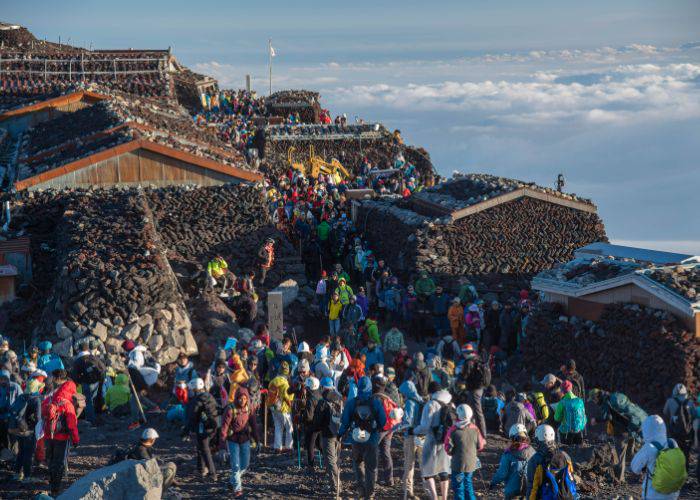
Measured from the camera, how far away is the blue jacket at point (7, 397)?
1561 centimetres

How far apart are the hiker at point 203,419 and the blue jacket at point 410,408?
2581 mm

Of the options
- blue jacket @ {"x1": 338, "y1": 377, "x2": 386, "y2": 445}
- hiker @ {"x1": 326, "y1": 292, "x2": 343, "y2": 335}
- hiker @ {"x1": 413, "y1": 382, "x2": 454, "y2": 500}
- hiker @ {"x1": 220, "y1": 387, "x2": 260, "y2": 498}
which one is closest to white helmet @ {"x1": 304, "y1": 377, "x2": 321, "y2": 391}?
hiker @ {"x1": 220, "y1": 387, "x2": 260, "y2": 498}

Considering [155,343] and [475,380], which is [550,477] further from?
[155,343]

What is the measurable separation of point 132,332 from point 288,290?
7.47 m

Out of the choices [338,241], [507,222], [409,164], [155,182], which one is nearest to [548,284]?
[507,222]

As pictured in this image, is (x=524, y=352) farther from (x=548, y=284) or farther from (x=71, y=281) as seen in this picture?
(x=71, y=281)

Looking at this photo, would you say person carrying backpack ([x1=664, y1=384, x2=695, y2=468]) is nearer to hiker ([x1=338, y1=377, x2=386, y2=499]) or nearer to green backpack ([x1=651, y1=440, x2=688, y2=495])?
green backpack ([x1=651, y1=440, x2=688, y2=495])

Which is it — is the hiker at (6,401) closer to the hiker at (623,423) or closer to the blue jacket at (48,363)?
the blue jacket at (48,363)

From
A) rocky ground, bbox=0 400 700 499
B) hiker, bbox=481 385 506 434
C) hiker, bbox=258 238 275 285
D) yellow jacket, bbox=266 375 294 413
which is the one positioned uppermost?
hiker, bbox=258 238 275 285

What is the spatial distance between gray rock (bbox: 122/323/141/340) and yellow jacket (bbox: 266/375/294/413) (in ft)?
19.5

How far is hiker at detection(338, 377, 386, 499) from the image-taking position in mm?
14383

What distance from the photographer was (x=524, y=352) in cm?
2348

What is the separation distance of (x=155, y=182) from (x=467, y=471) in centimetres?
2066

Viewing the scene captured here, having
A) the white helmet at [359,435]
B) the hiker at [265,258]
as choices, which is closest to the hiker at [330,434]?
the white helmet at [359,435]
